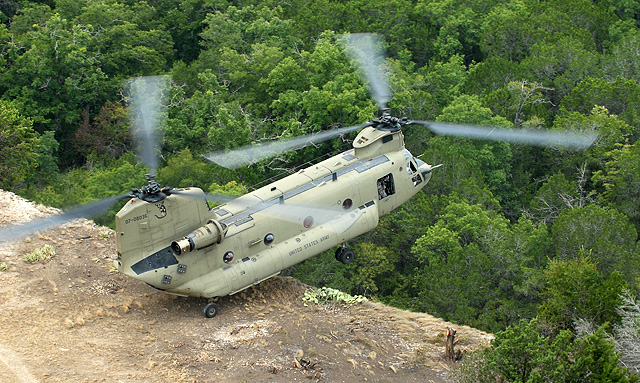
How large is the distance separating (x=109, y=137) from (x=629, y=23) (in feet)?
178

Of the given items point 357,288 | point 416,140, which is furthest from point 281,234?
point 416,140

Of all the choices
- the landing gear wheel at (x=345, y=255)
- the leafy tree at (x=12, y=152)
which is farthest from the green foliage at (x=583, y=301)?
the leafy tree at (x=12, y=152)

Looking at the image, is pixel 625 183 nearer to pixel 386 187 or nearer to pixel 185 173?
pixel 386 187

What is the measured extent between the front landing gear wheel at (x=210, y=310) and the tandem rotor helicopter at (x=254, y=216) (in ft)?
0.15

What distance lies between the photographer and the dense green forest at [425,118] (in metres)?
39.1

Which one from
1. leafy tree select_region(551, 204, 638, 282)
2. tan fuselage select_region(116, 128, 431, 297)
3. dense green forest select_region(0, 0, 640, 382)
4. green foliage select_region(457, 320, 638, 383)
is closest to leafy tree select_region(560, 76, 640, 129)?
dense green forest select_region(0, 0, 640, 382)

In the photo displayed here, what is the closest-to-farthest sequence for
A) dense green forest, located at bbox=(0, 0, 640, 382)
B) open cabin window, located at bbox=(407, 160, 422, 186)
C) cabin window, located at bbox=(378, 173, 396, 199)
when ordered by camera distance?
1. cabin window, located at bbox=(378, 173, 396, 199)
2. open cabin window, located at bbox=(407, 160, 422, 186)
3. dense green forest, located at bbox=(0, 0, 640, 382)

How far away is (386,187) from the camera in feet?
104

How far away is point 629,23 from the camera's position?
252 feet

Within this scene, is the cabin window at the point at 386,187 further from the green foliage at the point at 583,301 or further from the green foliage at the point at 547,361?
the green foliage at the point at 547,361

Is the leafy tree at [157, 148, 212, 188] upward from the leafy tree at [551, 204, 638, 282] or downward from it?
Result: upward

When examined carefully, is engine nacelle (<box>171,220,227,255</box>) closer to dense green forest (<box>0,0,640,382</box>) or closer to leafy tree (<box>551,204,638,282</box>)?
dense green forest (<box>0,0,640,382</box>)

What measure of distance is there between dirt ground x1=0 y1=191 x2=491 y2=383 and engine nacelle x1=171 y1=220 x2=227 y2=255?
2764 millimetres

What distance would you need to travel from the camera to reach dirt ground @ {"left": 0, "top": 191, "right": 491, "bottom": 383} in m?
23.6
